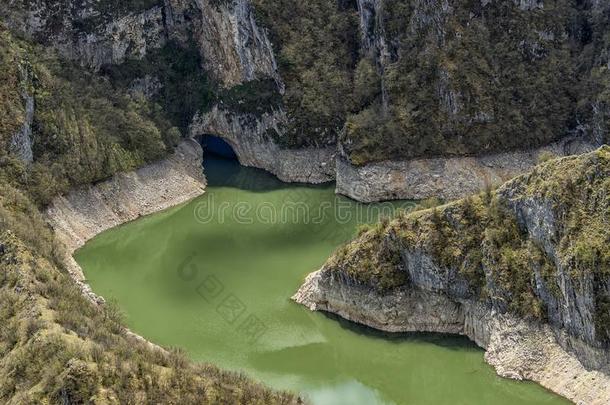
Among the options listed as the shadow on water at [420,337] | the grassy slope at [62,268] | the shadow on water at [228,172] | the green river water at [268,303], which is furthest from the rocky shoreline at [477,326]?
the shadow on water at [228,172]

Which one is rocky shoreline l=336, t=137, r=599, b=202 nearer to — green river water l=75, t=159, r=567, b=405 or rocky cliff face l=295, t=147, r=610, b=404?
green river water l=75, t=159, r=567, b=405

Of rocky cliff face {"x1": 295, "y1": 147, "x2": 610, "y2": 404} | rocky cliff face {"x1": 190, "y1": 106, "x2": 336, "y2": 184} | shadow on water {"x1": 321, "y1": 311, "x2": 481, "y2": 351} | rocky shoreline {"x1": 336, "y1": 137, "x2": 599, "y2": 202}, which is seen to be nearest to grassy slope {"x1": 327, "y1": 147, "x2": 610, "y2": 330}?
rocky cliff face {"x1": 295, "y1": 147, "x2": 610, "y2": 404}

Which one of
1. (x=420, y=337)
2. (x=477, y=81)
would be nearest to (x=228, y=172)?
(x=477, y=81)

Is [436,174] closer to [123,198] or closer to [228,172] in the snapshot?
[228,172]

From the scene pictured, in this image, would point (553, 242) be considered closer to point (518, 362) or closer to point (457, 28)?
point (518, 362)

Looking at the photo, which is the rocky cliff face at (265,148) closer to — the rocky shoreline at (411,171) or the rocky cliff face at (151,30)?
the rocky shoreline at (411,171)

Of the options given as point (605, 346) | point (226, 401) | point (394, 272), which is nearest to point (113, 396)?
point (226, 401)
